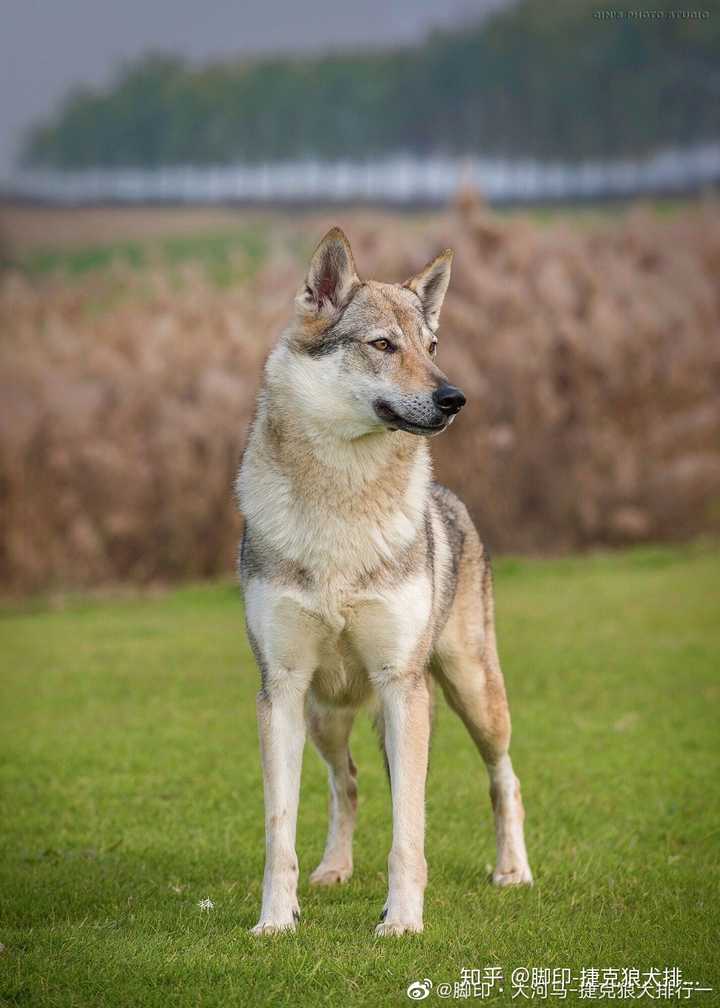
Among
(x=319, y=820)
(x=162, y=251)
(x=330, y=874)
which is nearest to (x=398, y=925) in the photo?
(x=330, y=874)

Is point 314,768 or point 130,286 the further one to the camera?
point 130,286

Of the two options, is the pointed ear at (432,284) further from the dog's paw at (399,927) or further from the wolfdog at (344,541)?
the dog's paw at (399,927)

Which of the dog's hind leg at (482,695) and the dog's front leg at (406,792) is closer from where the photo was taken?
the dog's front leg at (406,792)

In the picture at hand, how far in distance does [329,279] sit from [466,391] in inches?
435

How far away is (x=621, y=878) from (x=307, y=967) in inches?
83.5

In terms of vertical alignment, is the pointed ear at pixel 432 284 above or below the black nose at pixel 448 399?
above

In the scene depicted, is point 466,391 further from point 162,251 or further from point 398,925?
point 162,251

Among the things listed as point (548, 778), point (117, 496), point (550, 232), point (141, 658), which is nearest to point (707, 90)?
point (550, 232)

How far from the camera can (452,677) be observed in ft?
20.7

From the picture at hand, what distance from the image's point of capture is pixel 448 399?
5262 mm

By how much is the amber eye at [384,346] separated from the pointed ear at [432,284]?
47 cm

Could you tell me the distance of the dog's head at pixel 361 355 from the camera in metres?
5.36

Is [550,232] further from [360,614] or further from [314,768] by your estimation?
[360,614]

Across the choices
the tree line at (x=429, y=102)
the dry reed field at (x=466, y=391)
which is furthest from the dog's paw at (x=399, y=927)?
the tree line at (x=429, y=102)
